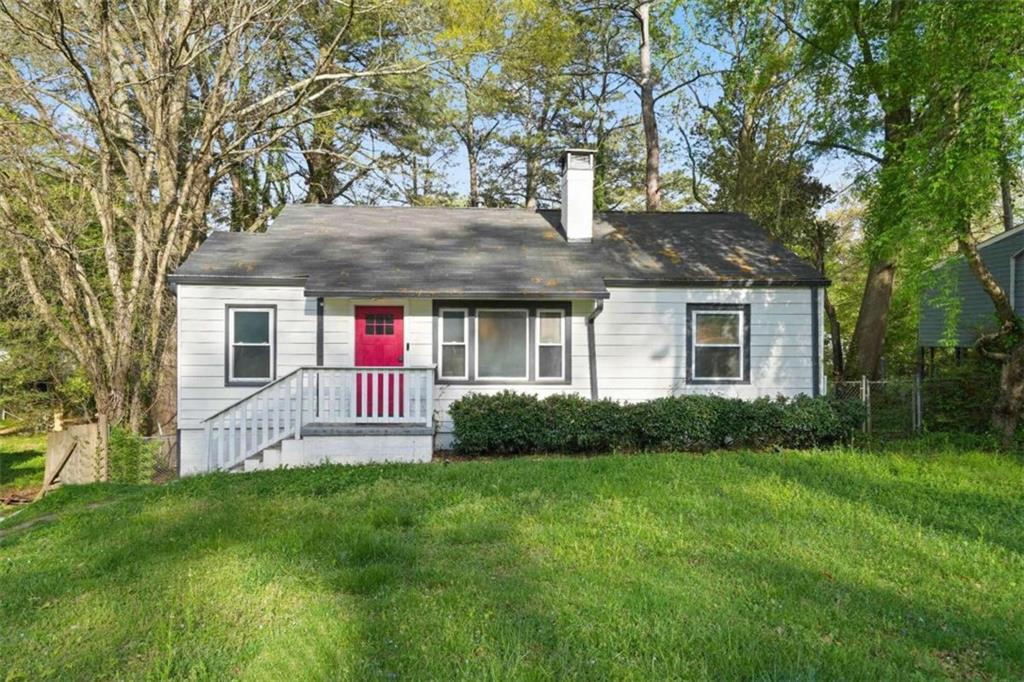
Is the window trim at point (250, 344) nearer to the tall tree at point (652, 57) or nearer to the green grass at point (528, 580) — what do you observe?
the green grass at point (528, 580)

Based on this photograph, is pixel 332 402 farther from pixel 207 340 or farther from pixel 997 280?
pixel 997 280

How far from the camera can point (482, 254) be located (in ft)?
36.8

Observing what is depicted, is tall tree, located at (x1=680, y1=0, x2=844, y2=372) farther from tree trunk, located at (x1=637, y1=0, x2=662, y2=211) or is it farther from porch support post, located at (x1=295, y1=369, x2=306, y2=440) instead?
porch support post, located at (x1=295, y1=369, x2=306, y2=440)

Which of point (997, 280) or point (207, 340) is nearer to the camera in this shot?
point (207, 340)

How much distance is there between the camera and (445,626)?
331 centimetres

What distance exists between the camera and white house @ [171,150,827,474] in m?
9.52

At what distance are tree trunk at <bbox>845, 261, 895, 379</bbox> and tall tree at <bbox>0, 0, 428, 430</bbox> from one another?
44.1 ft

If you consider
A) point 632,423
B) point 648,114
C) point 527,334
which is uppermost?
point 648,114

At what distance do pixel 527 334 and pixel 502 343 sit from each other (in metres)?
0.46

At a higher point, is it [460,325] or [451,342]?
[460,325]

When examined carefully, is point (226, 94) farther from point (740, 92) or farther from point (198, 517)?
point (740, 92)

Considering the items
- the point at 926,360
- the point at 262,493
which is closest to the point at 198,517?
the point at 262,493

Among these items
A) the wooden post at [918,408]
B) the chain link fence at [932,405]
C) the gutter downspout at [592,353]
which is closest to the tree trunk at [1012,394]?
the chain link fence at [932,405]

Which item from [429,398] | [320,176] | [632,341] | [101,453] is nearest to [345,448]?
[429,398]
